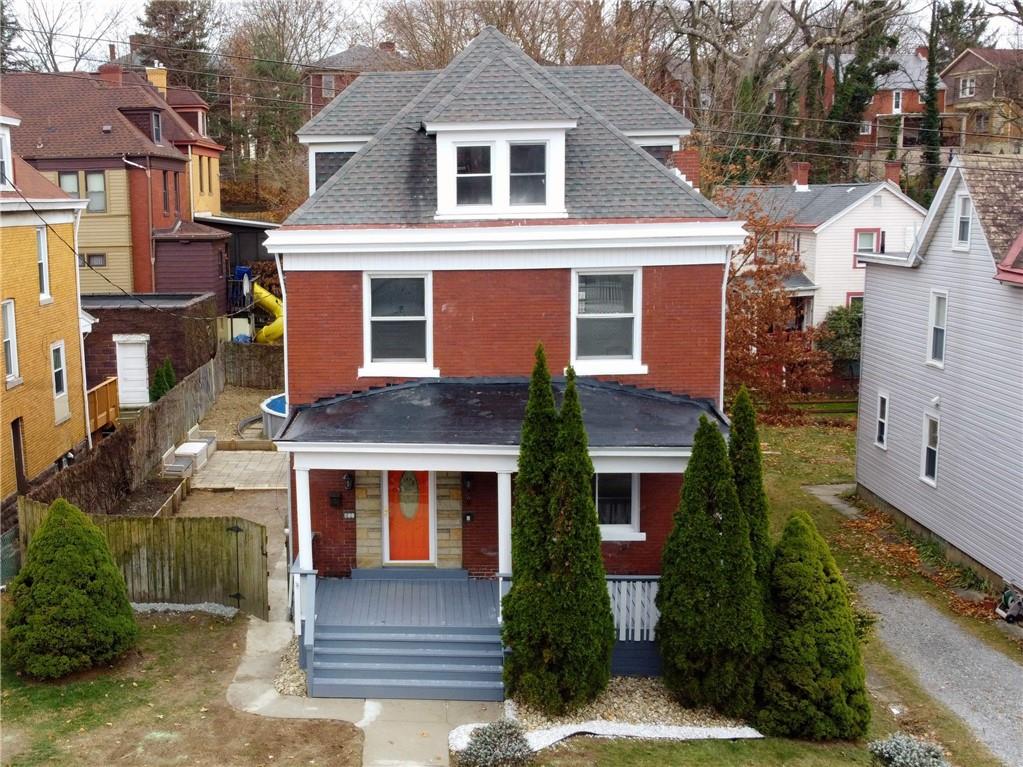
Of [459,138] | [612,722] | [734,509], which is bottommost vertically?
[612,722]

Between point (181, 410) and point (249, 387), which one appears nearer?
point (181, 410)

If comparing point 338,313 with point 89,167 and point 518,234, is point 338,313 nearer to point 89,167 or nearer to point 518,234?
point 518,234

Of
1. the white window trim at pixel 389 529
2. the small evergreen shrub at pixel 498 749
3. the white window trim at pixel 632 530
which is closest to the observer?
the small evergreen shrub at pixel 498 749

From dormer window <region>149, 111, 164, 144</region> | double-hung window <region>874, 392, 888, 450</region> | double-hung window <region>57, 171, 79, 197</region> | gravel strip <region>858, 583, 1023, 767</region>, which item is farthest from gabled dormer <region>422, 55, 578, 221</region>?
dormer window <region>149, 111, 164, 144</region>

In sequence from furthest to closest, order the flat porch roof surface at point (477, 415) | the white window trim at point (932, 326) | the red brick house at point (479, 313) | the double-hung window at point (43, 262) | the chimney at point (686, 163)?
the double-hung window at point (43, 262)
the white window trim at point (932, 326)
the chimney at point (686, 163)
the red brick house at point (479, 313)
the flat porch roof surface at point (477, 415)

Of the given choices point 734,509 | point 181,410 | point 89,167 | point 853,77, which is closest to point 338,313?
point 734,509

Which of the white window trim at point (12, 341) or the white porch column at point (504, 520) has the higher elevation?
the white window trim at point (12, 341)

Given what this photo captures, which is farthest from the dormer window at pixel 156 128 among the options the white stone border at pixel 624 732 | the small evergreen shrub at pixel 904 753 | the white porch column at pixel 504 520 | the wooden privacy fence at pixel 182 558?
the small evergreen shrub at pixel 904 753

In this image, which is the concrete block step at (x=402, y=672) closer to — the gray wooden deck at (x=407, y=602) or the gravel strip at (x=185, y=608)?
the gray wooden deck at (x=407, y=602)
